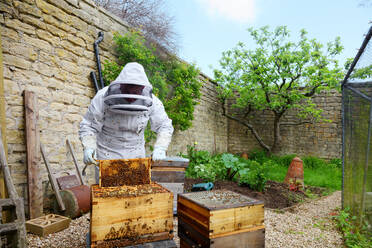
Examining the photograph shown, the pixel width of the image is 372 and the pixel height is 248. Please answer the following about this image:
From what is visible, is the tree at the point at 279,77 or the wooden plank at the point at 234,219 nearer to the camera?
the wooden plank at the point at 234,219

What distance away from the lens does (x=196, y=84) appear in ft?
22.6

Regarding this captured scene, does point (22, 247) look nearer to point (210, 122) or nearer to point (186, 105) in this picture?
point (186, 105)

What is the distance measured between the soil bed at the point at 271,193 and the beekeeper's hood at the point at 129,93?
2898 mm

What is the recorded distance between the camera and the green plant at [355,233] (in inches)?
102

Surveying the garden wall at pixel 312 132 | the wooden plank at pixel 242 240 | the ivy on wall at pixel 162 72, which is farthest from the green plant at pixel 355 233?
the garden wall at pixel 312 132

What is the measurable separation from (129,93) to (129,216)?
1037 mm

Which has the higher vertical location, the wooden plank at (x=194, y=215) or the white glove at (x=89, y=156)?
the white glove at (x=89, y=156)

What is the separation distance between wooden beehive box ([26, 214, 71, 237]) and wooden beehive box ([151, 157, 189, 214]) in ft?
4.03

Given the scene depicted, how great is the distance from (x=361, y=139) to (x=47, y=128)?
14.0ft

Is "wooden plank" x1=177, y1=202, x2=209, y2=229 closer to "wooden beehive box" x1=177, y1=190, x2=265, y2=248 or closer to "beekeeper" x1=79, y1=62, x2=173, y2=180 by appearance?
"wooden beehive box" x1=177, y1=190, x2=265, y2=248

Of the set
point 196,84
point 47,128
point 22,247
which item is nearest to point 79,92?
point 47,128

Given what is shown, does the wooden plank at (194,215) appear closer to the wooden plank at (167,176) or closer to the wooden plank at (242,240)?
the wooden plank at (242,240)

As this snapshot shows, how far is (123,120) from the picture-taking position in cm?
244

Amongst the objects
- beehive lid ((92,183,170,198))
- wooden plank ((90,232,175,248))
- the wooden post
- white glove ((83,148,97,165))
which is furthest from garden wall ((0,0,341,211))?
wooden plank ((90,232,175,248))
